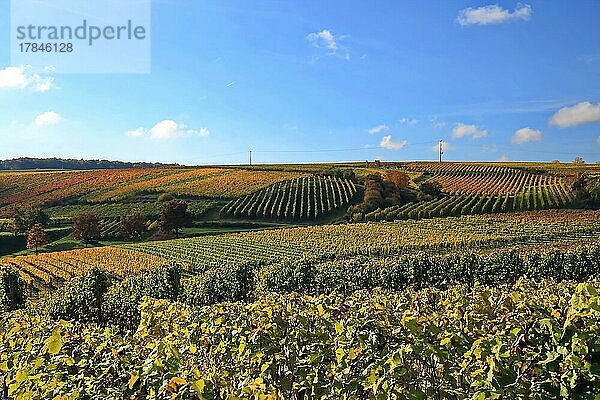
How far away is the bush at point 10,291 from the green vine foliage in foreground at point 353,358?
61.7ft

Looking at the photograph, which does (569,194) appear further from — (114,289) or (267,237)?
(114,289)

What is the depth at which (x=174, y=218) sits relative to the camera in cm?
5531

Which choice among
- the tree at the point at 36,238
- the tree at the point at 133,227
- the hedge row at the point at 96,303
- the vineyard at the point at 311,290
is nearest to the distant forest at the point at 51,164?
the vineyard at the point at 311,290

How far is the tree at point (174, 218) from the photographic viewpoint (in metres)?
55.0

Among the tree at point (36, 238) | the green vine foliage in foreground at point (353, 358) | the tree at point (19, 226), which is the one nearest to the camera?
the green vine foliage in foreground at point (353, 358)

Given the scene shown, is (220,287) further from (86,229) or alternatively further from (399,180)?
(399,180)

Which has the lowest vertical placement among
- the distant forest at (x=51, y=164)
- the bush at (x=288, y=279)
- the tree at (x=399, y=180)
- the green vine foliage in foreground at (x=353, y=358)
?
the bush at (x=288, y=279)

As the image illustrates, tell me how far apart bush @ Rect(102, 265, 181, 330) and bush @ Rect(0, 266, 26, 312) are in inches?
149

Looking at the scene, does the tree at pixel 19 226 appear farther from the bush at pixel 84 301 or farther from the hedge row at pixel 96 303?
the bush at pixel 84 301

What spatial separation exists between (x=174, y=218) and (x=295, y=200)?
53.1 ft

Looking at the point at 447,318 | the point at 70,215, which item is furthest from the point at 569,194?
the point at 447,318

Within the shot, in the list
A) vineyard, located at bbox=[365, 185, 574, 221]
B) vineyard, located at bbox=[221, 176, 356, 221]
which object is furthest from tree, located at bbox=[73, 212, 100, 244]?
vineyard, located at bbox=[365, 185, 574, 221]

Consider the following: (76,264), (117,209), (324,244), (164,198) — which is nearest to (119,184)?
(164,198)

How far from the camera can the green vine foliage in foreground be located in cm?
343
